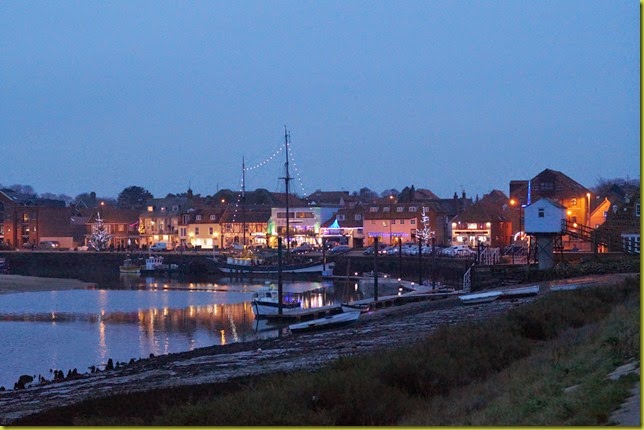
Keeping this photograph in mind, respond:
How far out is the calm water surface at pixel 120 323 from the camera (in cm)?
4109

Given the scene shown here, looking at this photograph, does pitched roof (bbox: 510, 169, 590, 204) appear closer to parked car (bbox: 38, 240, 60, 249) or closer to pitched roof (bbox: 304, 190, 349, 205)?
pitched roof (bbox: 304, 190, 349, 205)

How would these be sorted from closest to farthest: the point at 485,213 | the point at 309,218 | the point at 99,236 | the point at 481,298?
the point at 481,298, the point at 485,213, the point at 309,218, the point at 99,236

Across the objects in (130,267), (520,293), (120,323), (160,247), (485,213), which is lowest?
(120,323)

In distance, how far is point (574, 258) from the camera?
68.8 m

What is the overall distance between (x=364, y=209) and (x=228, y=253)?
19.8m

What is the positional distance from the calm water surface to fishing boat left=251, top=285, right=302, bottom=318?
0.88m

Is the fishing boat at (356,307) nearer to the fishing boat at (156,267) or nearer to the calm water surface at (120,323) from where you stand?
the calm water surface at (120,323)

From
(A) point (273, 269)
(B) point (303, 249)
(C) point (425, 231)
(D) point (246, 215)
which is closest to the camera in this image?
(A) point (273, 269)

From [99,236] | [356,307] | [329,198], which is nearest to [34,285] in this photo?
[356,307]

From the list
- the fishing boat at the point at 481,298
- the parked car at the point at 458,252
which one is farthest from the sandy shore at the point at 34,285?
the fishing boat at the point at 481,298

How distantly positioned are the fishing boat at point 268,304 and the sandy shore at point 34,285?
33672mm

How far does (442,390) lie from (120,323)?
38.1 m

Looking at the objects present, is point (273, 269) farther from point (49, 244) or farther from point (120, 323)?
point (49, 244)

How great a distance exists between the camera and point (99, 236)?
144750 millimetres
